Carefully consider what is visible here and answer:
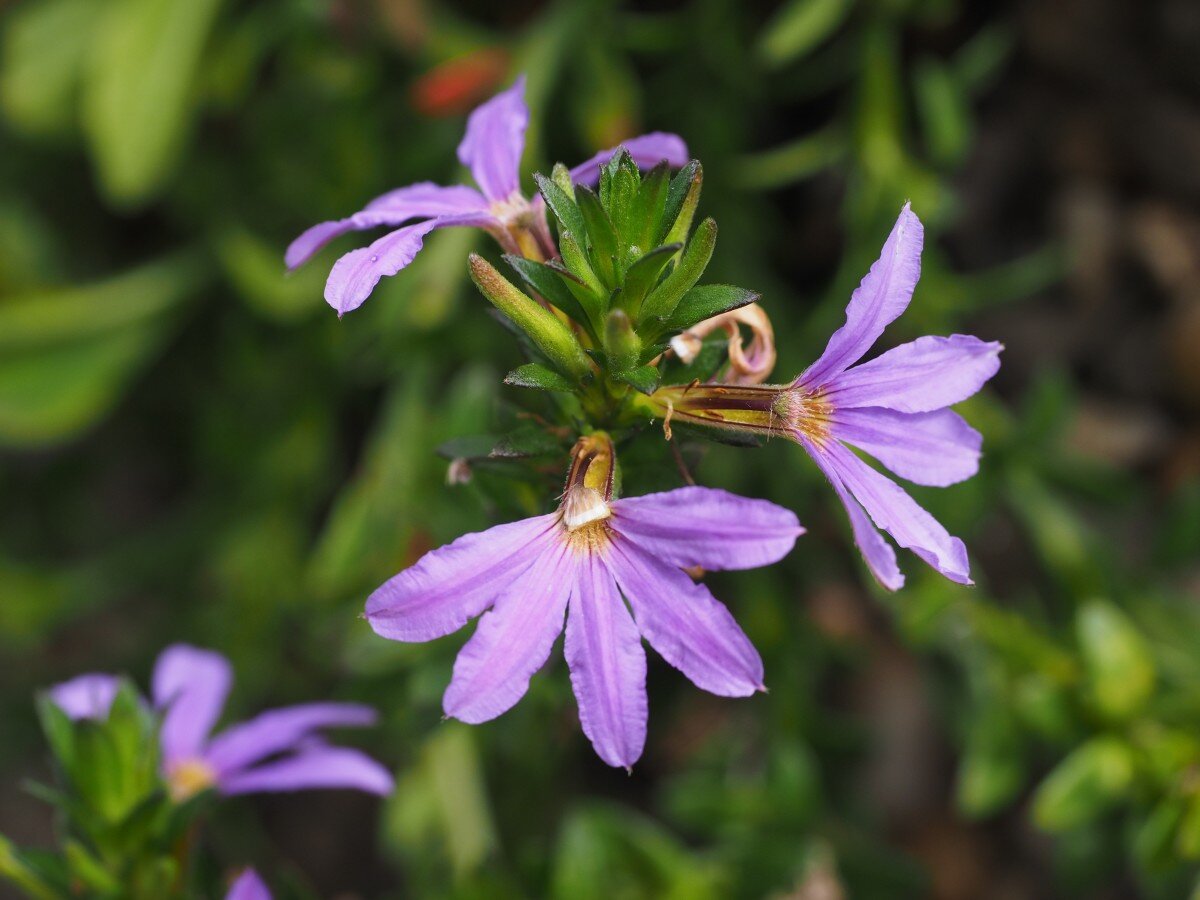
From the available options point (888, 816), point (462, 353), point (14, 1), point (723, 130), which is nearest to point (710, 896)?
point (888, 816)

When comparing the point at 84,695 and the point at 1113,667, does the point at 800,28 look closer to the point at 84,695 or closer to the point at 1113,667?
the point at 1113,667

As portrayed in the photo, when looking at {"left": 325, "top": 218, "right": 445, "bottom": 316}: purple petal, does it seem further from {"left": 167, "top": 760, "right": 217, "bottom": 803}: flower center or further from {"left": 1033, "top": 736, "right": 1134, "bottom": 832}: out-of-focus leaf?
{"left": 1033, "top": 736, "right": 1134, "bottom": 832}: out-of-focus leaf

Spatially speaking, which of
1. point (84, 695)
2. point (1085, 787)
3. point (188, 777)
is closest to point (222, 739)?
point (188, 777)

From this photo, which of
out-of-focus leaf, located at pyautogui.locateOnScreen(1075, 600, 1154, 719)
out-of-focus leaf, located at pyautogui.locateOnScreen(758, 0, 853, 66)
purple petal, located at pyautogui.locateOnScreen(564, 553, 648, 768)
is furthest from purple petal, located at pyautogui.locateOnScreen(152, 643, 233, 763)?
out-of-focus leaf, located at pyautogui.locateOnScreen(758, 0, 853, 66)

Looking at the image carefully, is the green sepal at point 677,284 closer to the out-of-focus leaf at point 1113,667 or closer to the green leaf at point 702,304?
the green leaf at point 702,304

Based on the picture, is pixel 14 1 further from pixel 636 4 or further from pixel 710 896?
pixel 710 896

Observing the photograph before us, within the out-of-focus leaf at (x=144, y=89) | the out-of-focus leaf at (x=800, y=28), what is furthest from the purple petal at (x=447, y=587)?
the out-of-focus leaf at (x=144, y=89)
